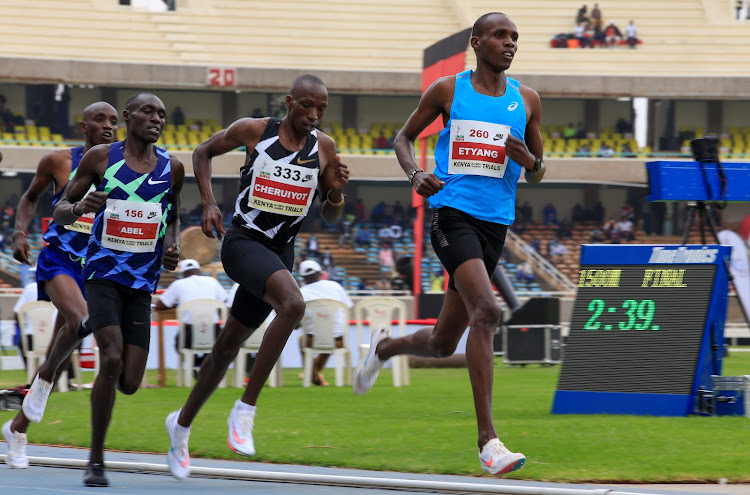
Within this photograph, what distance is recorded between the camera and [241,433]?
5.56m

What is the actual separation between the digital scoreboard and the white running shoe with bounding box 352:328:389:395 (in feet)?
6.07

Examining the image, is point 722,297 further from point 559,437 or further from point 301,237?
point 301,237

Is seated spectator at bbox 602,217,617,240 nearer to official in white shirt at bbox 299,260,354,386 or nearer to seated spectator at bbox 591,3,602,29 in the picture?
seated spectator at bbox 591,3,602,29

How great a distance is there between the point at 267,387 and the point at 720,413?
5.93 m

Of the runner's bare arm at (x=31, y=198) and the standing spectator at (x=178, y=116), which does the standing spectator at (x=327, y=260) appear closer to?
the standing spectator at (x=178, y=116)

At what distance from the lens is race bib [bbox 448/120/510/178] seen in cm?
575

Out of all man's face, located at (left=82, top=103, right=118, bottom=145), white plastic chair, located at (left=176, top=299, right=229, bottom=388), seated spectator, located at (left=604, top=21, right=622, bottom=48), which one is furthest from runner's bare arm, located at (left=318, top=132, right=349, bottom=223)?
seated spectator, located at (left=604, top=21, right=622, bottom=48)

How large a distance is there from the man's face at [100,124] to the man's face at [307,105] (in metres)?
1.49

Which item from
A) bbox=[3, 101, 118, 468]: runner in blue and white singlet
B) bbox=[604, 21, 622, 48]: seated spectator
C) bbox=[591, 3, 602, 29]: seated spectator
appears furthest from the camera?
bbox=[591, 3, 602, 29]: seated spectator

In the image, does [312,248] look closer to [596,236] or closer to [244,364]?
[596,236]

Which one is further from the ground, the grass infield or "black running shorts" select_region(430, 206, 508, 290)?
"black running shorts" select_region(430, 206, 508, 290)

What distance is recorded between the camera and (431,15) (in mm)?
42219

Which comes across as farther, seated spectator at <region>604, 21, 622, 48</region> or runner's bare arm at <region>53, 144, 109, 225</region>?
seated spectator at <region>604, 21, 622, 48</region>

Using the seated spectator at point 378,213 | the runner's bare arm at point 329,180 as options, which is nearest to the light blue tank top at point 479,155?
the runner's bare arm at point 329,180
